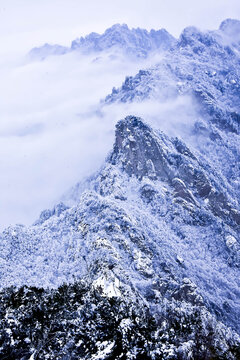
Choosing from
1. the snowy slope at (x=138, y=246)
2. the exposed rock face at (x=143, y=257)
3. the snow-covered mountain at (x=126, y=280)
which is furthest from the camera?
the snowy slope at (x=138, y=246)

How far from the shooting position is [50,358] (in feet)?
215

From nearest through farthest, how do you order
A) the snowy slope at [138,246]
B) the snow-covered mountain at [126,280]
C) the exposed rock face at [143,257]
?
1. the snow-covered mountain at [126,280]
2. the exposed rock face at [143,257]
3. the snowy slope at [138,246]

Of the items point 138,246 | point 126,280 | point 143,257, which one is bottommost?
point 126,280

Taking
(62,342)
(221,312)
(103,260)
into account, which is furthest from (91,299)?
(221,312)

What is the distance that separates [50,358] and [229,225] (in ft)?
474

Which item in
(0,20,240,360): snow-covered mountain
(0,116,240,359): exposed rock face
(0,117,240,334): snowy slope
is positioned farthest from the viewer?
(0,117,240,334): snowy slope

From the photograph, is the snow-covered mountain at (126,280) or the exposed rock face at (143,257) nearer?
the snow-covered mountain at (126,280)

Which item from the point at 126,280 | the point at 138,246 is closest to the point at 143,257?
the point at 138,246

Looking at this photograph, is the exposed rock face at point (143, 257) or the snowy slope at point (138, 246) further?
the snowy slope at point (138, 246)

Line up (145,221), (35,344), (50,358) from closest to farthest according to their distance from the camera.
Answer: (50,358) < (35,344) < (145,221)

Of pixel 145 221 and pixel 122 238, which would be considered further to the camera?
pixel 145 221

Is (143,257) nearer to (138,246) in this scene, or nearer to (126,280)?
(138,246)

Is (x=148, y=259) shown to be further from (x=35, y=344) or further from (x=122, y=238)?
(x=35, y=344)

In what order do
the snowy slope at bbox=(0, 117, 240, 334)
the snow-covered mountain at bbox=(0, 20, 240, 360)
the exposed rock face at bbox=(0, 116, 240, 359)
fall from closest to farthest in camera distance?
the snow-covered mountain at bbox=(0, 20, 240, 360)
the exposed rock face at bbox=(0, 116, 240, 359)
the snowy slope at bbox=(0, 117, 240, 334)
